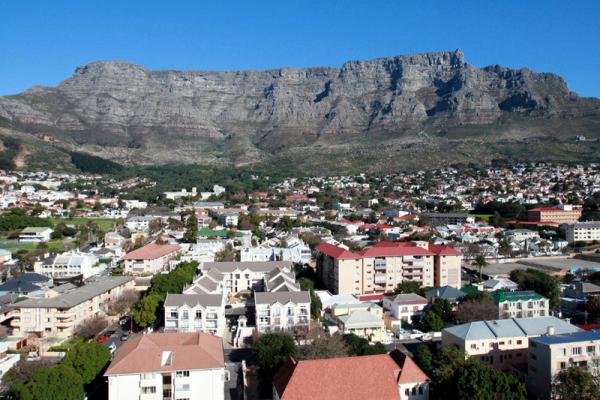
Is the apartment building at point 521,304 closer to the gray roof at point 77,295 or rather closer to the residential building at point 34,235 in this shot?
the gray roof at point 77,295

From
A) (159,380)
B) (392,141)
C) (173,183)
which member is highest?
(392,141)

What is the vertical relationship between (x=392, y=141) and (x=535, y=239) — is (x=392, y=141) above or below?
above

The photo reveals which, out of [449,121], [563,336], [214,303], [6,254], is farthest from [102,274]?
[449,121]

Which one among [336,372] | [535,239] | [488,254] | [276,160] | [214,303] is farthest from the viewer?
[276,160]

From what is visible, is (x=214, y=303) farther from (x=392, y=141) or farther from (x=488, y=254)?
(x=392, y=141)

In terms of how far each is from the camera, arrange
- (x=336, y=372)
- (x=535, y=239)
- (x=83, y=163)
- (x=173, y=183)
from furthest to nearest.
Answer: (x=83, y=163) → (x=173, y=183) → (x=535, y=239) → (x=336, y=372)

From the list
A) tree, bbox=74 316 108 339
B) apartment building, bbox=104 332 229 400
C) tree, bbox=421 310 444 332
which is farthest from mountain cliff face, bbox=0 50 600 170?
apartment building, bbox=104 332 229 400

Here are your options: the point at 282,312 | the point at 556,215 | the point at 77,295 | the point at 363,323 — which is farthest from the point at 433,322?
the point at 556,215

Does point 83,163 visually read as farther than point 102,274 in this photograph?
Yes
